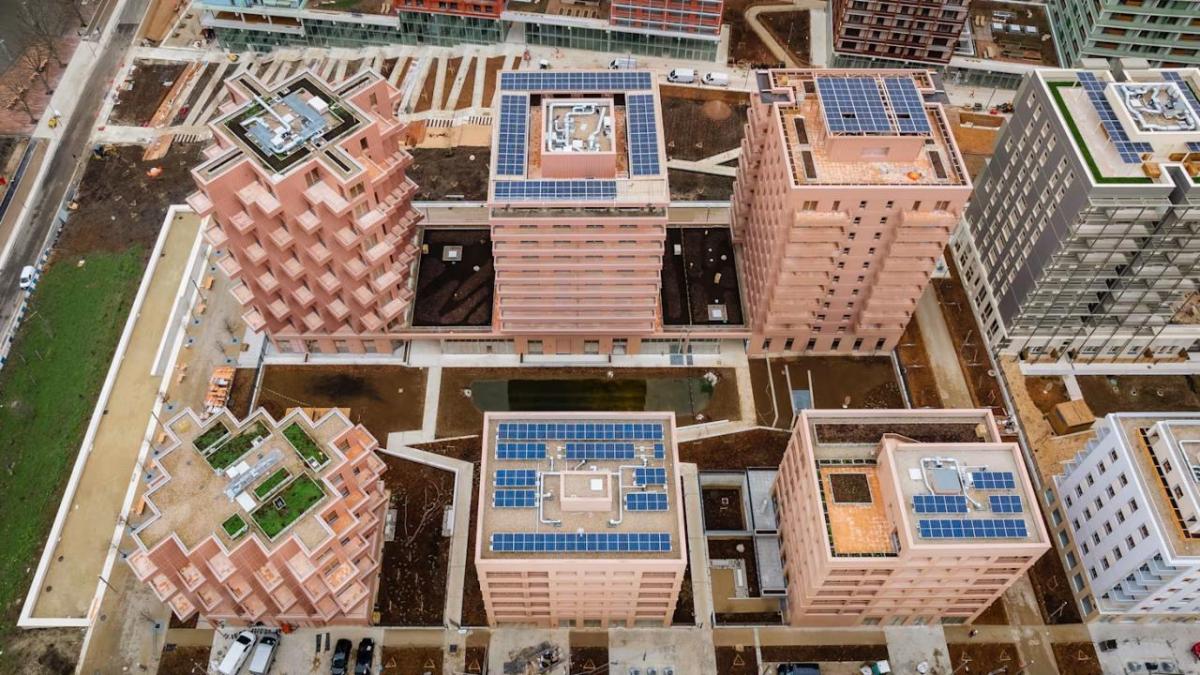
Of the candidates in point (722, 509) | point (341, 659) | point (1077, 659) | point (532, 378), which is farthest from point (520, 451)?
point (1077, 659)

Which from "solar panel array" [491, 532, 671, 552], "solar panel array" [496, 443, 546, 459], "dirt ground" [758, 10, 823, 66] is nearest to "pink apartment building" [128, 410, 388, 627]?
"solar panel array" [496, 443, 546, 459]

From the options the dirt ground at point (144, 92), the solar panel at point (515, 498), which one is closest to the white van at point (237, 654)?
the solar panel at point (515, 498)

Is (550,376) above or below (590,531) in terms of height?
above

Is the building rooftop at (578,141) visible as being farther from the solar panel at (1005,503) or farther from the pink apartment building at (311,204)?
the solar panel at (1005,503)

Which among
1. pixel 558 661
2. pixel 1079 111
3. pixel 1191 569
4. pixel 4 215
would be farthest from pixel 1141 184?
pixel 4 215

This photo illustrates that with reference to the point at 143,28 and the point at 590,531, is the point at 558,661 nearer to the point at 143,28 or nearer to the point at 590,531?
the point at 590,531

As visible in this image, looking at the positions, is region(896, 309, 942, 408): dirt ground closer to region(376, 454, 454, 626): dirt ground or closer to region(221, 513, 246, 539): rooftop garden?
region(376, 454, 454, 626): dirt ground

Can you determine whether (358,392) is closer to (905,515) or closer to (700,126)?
(905,515)

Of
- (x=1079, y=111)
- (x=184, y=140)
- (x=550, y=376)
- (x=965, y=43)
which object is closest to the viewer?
(x=1079, y=111)
